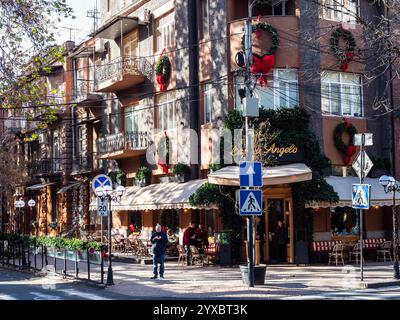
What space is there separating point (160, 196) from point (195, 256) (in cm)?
409

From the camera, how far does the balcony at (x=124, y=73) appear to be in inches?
1303

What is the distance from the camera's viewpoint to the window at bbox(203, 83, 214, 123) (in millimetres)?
28914

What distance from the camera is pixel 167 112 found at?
32.1 metres

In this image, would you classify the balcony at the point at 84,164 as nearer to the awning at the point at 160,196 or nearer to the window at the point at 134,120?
the window at the point at 134,120

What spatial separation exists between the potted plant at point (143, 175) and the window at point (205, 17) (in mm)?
7457

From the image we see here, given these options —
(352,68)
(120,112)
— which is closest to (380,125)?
(352,68)

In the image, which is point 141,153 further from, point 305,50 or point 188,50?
point 305,50

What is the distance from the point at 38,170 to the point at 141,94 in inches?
636

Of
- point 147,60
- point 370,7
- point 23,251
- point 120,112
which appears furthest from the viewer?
point 120,112

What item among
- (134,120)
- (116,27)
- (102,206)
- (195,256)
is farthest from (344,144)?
(116,27)

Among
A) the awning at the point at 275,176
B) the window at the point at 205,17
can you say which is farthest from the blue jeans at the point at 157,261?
the window at the point at 205,17

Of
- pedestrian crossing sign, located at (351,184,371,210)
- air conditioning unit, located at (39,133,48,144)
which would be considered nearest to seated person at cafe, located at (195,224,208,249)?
pedestrian crossing sign, located at (351,184,371,210)

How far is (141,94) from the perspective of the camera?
111 ft

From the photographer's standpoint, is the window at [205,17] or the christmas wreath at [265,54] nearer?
the christmas wreath at [265,54]
